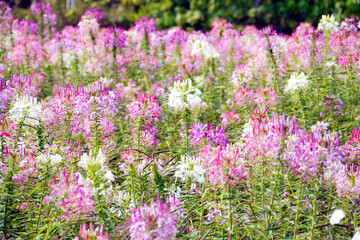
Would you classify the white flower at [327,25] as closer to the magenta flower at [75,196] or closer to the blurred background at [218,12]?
the magenta flower at [75,196]

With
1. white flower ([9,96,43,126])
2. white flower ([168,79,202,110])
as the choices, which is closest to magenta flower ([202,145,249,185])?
white flower ([168,79,202,110])

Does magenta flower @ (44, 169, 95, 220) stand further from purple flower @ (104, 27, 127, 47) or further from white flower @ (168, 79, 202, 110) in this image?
purple flower @ (104, 27, 127, 47)

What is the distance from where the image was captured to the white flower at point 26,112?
2.70 metres

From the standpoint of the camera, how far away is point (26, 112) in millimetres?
2723

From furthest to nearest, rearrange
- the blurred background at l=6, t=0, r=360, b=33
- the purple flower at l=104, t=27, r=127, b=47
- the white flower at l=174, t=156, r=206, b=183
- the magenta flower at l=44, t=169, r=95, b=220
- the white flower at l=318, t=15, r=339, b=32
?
1. the blurred background at l=6, t=0, r=360, b=33
2. the purple flower at l=104, t=27, r=127, b=47
3. the white flower at l=318, t=15, r=339, b=32
4. the white flower at l=174, t=156, r=206, b=183
5. the magenta flower at l=44, t=169, r=95, b=220

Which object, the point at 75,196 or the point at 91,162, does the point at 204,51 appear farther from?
the point at 75,196

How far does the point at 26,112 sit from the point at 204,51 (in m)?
2.88

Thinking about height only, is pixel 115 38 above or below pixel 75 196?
above

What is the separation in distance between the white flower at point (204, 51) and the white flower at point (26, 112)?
2.68m

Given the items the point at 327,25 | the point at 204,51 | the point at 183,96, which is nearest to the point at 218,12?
the point at 204,51

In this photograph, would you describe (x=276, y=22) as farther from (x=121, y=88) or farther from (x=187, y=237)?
(x=187, y=237)

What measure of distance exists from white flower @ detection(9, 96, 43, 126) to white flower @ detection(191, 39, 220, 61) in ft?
8.81

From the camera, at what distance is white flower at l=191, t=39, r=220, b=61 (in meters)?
4.93

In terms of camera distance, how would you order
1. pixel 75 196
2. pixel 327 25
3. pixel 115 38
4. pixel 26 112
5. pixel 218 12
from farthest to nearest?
pixel 218 12 < pixel 115 38 < pixel 327 25 < pixel 26 112 < pixel 75 196
